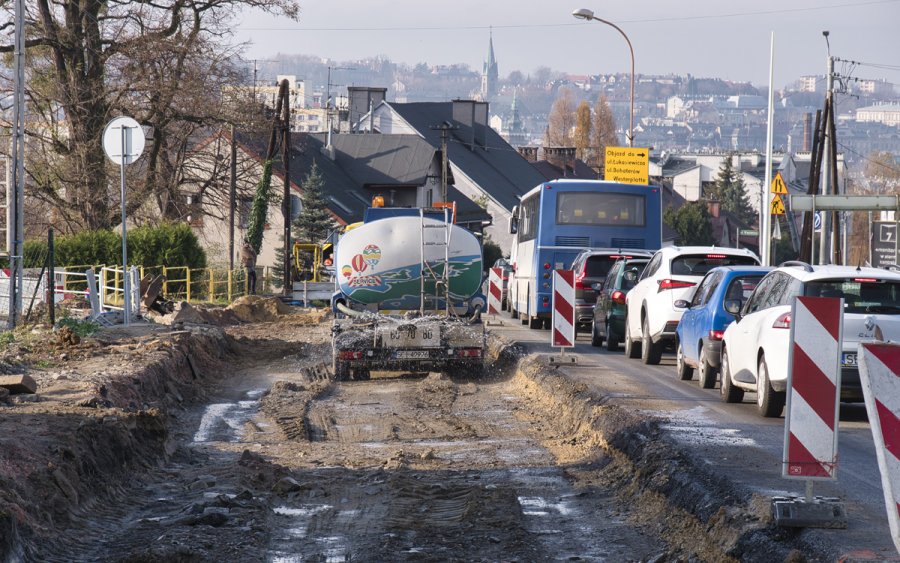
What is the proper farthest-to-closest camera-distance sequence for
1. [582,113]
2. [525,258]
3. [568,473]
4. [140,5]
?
[582,113] < [140,5] < [525,258] < [568,473]

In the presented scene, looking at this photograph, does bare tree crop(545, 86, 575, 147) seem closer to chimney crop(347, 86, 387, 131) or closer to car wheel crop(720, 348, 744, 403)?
chimney crop(347, 86, 387, 131)

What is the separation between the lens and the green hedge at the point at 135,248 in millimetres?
35812

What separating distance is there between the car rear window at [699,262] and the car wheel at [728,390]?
5053 millimetres

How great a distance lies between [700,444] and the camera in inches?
408

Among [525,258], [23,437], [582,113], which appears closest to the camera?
[23,437]

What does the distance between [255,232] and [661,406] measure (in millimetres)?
39075

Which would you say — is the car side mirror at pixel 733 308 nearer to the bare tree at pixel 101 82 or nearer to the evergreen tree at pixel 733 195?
the bare tree at pixel 101 82

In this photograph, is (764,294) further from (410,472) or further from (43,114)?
(43,114)

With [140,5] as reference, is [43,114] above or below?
below

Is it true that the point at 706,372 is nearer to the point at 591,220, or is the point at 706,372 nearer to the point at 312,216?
the point at 591,220

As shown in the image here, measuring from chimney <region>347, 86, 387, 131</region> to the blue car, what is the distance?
254 feet

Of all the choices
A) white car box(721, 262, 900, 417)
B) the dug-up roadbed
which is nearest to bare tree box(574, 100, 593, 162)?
the dug-up roadbed

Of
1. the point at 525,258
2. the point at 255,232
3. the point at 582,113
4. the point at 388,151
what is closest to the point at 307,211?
the point at 255,232

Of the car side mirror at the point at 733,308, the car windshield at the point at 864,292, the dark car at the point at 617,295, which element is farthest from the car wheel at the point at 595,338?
the car windshield at the point at 864,292
